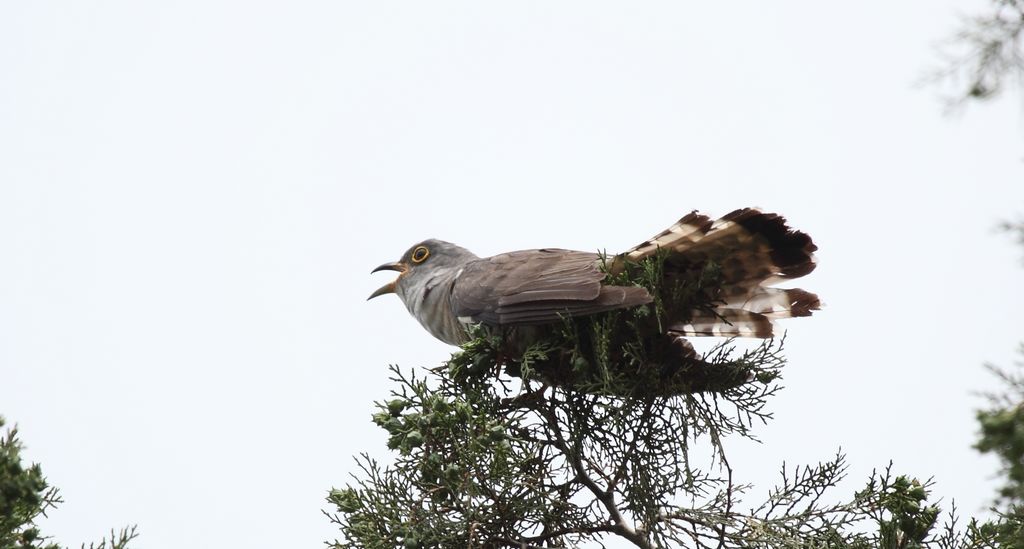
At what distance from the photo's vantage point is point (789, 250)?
14.9 ft

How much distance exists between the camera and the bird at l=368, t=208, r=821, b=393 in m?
4.30

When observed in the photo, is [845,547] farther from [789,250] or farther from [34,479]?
[34,479]

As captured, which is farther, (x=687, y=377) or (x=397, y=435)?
(x=687, y=377)

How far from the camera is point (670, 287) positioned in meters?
4.34

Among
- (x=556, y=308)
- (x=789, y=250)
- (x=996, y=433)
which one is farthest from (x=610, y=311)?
(x=996, y=433)

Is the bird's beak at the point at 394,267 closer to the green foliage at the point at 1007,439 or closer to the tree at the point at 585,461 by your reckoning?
the tree at the point at 585,461

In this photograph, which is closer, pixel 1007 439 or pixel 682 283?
pixel 1007 439

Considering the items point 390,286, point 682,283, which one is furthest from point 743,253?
point 390,286

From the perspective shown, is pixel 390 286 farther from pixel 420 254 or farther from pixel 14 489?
pixel 14 489

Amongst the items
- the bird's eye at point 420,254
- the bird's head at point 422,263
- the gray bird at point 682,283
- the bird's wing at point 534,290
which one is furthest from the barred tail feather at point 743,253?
the bird's eye at point 420,254

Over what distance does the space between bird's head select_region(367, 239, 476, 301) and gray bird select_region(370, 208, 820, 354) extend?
966 mm

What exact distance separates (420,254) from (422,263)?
92 millimetres

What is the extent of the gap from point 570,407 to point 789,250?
4.15 ft

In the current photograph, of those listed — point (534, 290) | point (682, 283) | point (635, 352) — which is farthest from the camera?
point (534, 290)
